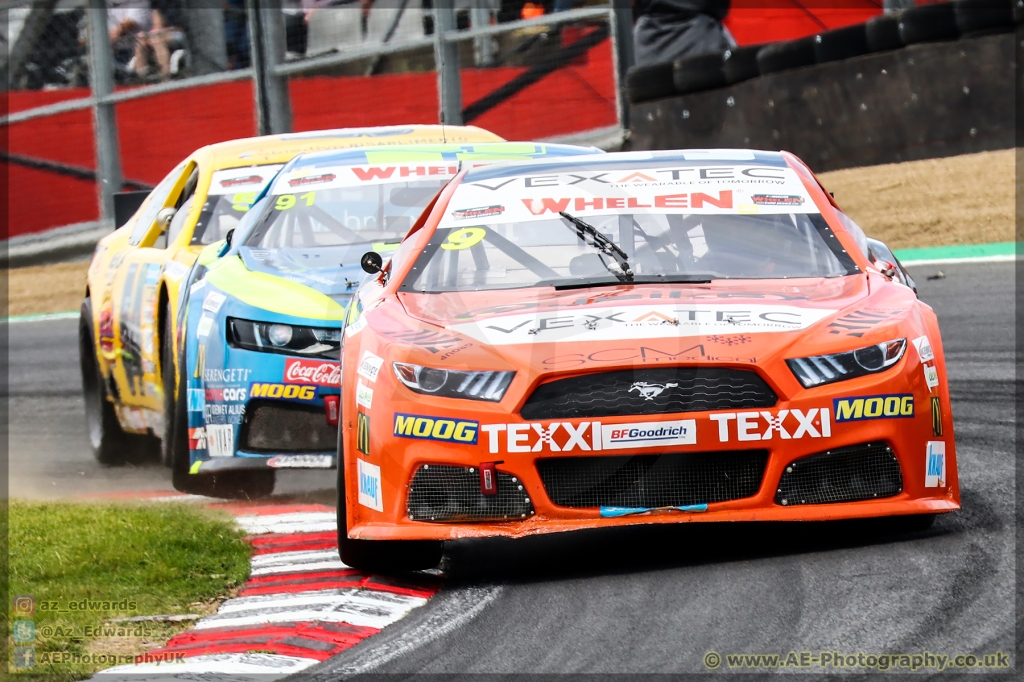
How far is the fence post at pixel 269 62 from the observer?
15.5 metres

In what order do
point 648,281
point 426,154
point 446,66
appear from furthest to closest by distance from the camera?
1. point 446,66
2. point 426,154
3. point 648,281

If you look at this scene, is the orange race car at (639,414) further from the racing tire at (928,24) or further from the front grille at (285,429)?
the racing tire at (928,24)

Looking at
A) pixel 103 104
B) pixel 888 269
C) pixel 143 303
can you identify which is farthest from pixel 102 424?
pixel 103 104

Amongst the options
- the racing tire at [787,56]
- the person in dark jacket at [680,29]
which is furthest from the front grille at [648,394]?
the person in dark jacket at [680,29]

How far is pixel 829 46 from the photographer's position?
12.3 meters

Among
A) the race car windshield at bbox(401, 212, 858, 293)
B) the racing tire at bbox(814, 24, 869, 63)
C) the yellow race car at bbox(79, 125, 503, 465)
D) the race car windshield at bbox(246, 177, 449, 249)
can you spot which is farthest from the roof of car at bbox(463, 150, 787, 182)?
the racing tire at bbox(814, 24, 869, 63)

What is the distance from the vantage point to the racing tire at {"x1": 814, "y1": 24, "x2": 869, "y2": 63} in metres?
12.1

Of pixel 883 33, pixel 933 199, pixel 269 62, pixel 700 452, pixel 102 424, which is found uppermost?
pixel 700 452

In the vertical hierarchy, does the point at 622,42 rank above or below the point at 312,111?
above

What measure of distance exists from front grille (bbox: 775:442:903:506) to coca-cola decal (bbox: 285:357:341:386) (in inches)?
86.5

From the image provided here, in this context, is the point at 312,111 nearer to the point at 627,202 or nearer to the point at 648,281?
the point at 627,202

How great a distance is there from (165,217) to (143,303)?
1.36ft

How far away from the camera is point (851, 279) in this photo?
5.16 meters

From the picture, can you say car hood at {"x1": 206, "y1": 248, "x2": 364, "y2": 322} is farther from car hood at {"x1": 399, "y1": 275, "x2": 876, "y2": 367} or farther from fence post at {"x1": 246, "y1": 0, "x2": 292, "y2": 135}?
fence post at {"x1": 246, "y1": 0, "x2": 292, "y2": 135}
